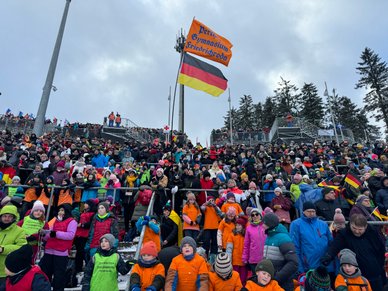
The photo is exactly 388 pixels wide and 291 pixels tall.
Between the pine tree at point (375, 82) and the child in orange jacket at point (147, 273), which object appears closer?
the child in orange jacket at point (147, 273)

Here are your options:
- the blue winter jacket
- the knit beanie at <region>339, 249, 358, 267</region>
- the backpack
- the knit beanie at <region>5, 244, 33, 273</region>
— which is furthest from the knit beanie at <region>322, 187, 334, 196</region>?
the knit beanie at <region>5, 244, 33, 273</region>

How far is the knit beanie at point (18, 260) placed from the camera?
315 cm

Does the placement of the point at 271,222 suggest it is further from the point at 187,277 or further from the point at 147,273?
the point at 147,273

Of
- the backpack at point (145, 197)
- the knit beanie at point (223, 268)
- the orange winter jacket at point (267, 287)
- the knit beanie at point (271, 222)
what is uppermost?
the backpack at point (145, 197)

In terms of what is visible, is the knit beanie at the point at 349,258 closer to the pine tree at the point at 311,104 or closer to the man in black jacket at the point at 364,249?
the man in black jacket at the point at 364,249

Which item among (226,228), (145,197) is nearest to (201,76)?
(145,197)

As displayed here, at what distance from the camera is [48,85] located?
16.2m

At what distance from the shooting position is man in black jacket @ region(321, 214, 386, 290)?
395cm

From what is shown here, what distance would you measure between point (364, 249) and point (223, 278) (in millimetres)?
2103

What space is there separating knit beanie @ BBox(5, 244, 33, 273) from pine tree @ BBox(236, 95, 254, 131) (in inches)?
1943

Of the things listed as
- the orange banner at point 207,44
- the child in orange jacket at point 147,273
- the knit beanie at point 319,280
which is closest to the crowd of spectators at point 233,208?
the child in orange jacket at point 147,273

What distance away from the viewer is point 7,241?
13.9ft

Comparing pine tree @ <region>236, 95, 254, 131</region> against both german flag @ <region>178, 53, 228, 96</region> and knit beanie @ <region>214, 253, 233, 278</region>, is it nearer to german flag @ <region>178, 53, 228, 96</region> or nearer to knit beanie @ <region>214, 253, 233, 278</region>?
german flag @ <region>178, 53, 228, 96</region>

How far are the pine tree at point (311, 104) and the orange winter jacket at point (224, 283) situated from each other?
45.0 meters
